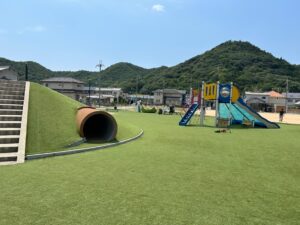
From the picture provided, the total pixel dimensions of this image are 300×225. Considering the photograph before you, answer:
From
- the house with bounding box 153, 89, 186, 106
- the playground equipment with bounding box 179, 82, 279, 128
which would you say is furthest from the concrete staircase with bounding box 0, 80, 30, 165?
the house with bounding box 153, 89, 186, 106

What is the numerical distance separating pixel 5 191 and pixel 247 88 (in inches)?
4130

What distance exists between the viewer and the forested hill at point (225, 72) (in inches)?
4149

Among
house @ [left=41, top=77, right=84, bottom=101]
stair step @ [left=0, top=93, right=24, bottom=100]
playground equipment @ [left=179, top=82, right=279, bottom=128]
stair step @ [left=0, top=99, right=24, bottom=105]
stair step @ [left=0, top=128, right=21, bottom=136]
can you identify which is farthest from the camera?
house @ [left=41, top=77, right=84, bottom=101]

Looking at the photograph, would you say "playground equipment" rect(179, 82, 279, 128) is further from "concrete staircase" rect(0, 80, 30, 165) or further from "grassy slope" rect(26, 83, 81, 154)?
"concrete staircase" rect(0, 80, 30, 165)

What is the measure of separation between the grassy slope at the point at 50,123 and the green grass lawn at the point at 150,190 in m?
1.07

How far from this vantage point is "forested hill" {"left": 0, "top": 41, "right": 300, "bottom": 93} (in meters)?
105

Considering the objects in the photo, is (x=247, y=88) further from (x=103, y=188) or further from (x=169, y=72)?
(x=103, y=188)

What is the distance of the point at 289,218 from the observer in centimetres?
433

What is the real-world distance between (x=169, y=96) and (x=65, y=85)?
3617 centimetres

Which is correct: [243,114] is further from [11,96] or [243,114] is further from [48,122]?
[11,96]

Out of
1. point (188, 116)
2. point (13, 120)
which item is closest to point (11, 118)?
point (13, 120)

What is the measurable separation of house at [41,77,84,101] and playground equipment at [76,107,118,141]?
6466cm

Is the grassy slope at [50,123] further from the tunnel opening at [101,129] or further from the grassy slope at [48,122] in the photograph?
the tunnel opening at [101,129]

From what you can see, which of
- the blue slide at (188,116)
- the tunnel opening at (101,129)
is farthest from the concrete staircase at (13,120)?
the blue slide at (188,116)
